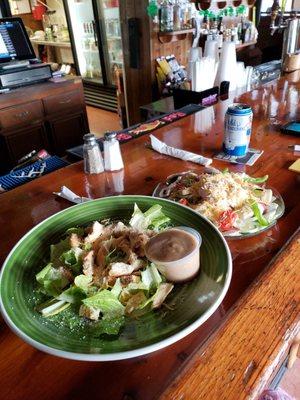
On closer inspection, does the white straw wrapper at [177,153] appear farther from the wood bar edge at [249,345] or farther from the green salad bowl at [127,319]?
the wood bar edge at [249,345]

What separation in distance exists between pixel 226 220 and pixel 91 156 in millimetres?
579

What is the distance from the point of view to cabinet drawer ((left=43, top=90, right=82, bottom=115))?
318 cm

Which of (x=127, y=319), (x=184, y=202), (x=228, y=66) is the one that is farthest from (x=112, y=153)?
(x=228, y=66)

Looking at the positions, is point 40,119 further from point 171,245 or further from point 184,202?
point 171,245

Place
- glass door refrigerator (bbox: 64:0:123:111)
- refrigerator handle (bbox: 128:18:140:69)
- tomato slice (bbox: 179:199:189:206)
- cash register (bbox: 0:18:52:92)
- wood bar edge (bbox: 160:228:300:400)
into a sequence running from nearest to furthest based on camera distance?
wood bar edge (bbox: 160:228:300:400), tomato slice (bbox: 179:199:189:206), cash register (bbox: 0:18:52:92), refrigerator handle (bbox: 128:18:140:69), glass door refrigerator (bbox: 64:0:123:111)

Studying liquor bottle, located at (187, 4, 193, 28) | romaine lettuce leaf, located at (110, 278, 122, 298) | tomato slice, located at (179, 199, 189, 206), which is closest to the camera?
romaine lettuce leaf, located at (110, 278, 122, 298)

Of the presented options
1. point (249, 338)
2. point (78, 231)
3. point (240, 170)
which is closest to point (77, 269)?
point (78, 231)

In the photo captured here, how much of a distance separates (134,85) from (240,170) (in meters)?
2.86

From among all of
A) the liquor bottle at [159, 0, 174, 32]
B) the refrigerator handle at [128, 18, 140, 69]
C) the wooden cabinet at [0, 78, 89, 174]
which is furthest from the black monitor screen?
the liquor bottle at [159, 0, 174, 32]

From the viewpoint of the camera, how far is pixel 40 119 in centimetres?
316

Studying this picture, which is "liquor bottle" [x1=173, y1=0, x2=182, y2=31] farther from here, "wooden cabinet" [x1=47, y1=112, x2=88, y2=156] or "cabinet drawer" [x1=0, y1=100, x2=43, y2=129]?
"cabinet drawer" [x1=0, y1=100, x2=43, y2=129]

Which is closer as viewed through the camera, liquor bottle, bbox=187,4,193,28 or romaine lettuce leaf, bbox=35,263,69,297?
romaine lettuce leaf, bbox=35,263,69,297

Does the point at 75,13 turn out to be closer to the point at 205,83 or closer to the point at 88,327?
the point at 205,83

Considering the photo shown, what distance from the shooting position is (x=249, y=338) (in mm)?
605
